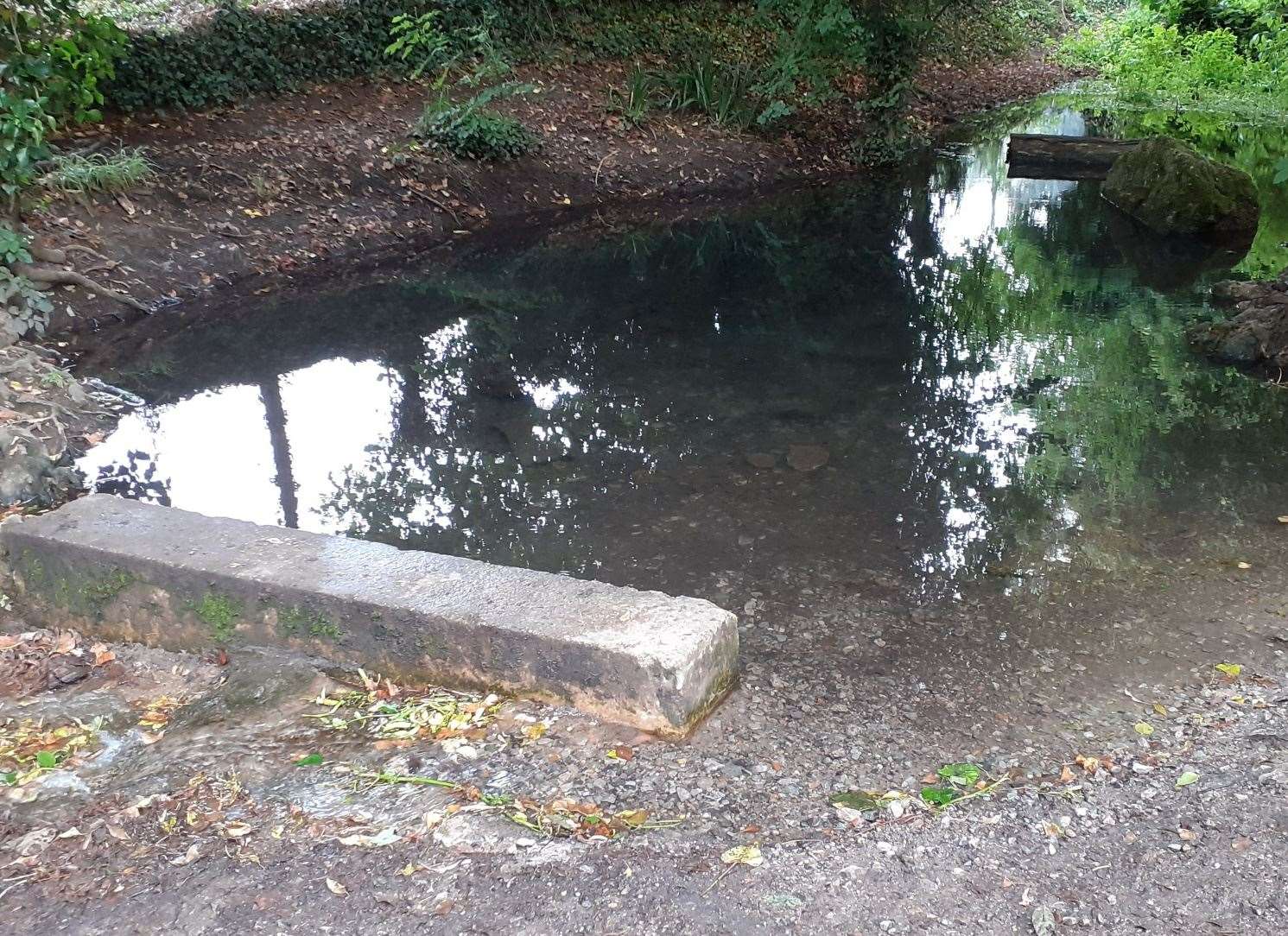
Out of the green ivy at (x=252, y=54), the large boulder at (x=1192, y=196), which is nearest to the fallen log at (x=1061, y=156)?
the large boulder at (x=1192, y=196)

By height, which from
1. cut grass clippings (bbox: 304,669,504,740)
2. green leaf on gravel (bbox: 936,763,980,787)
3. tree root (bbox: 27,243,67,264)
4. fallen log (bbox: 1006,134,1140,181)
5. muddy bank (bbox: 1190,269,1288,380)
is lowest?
green leaf on gravel (bbox: 936,763,980,787)

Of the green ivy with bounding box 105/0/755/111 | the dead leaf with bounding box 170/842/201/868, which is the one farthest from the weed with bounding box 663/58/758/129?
the dead leaf with bounding box 170/842/201/868

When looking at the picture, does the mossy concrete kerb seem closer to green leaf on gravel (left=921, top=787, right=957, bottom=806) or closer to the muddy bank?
green leaf on gravel (left=921, top=787, right=957, bottom=806)

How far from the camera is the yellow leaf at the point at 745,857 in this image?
276cm

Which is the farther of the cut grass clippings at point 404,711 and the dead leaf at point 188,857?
the cut grass clippings at point 404,711

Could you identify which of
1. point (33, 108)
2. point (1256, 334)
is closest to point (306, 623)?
point (33, 108)

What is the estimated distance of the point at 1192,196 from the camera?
36.7ft

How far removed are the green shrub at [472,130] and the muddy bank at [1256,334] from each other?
7.87 m

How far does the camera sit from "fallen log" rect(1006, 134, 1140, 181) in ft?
46.5

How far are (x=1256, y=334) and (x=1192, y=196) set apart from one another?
424cm

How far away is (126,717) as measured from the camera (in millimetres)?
3473

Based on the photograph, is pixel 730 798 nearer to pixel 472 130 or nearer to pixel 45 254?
pixel 45 254

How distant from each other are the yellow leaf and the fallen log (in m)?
13.4

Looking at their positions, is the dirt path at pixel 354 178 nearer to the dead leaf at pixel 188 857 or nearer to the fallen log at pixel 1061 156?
the fallen log at pixel 1061 156
